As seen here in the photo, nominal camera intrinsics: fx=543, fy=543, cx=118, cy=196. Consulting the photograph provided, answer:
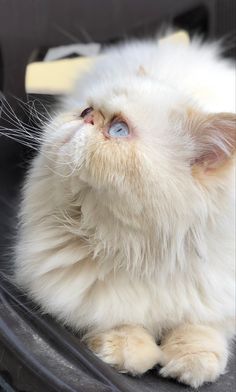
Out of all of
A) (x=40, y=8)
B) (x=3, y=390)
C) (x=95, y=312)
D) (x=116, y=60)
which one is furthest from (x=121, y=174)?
(x=40, y=8)

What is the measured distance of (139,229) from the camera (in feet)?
3.62

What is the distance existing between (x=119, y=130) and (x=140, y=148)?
6 cm

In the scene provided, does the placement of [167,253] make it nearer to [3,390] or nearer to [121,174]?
[121,174]

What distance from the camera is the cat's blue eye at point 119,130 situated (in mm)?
1091

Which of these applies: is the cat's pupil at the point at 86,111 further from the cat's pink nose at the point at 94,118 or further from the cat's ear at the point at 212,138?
the cat's ear at the point at 212,138

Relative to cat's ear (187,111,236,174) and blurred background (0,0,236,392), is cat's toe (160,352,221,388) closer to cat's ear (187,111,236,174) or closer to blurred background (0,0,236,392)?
blurred background (0,0,236,392)

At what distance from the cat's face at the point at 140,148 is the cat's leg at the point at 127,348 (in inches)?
11.2

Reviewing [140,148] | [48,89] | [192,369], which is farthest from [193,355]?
[48,89]

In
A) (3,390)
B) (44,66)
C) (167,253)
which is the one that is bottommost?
→ (3,390)

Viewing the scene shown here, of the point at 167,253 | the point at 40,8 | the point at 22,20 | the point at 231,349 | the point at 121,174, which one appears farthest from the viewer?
the point at 40,8

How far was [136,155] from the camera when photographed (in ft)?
3.48

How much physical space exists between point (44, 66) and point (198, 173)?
1093 mm

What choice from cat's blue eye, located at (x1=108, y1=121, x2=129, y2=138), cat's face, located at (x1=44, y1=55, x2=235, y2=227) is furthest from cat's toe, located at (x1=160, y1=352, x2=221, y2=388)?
cat's blue eye, located at (x1=108, y1=121, x2=129, y2=138)

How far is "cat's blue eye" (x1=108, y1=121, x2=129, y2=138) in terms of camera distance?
109cm
